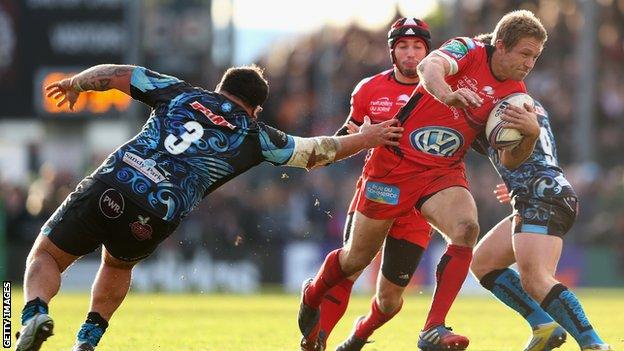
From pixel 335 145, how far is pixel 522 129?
123 centimetres

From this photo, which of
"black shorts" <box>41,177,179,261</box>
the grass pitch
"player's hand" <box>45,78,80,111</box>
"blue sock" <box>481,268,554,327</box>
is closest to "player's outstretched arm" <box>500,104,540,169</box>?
"blue sock" <box>481,268,554,327</box>

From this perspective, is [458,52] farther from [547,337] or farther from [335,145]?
[547,337]

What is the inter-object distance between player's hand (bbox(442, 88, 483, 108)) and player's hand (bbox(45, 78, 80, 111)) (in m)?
2.53

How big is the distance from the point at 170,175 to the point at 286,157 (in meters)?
0.79

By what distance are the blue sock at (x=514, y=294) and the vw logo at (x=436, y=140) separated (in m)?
0.97

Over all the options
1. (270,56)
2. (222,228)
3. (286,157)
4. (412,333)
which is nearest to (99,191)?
(286,157)

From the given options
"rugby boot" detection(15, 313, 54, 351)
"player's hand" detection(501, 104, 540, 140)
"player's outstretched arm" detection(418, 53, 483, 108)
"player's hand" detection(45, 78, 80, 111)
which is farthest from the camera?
"player's hand" detection(45, 78, 80, 111)

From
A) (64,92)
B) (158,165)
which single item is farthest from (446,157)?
(64,92)

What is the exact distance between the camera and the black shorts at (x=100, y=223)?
8688 millimetres

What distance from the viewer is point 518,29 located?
9.05 meters

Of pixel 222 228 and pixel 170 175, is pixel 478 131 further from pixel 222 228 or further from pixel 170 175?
pixel 222 228

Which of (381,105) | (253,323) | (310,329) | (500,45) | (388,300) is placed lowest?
(253,323)

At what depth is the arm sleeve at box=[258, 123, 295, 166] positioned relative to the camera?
29.5 feet

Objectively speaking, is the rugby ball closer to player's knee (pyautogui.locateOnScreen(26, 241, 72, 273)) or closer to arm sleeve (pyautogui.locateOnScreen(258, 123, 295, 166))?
arm sleeve (pyautogui.locateOnScreen(258, 123, 295, 166))
